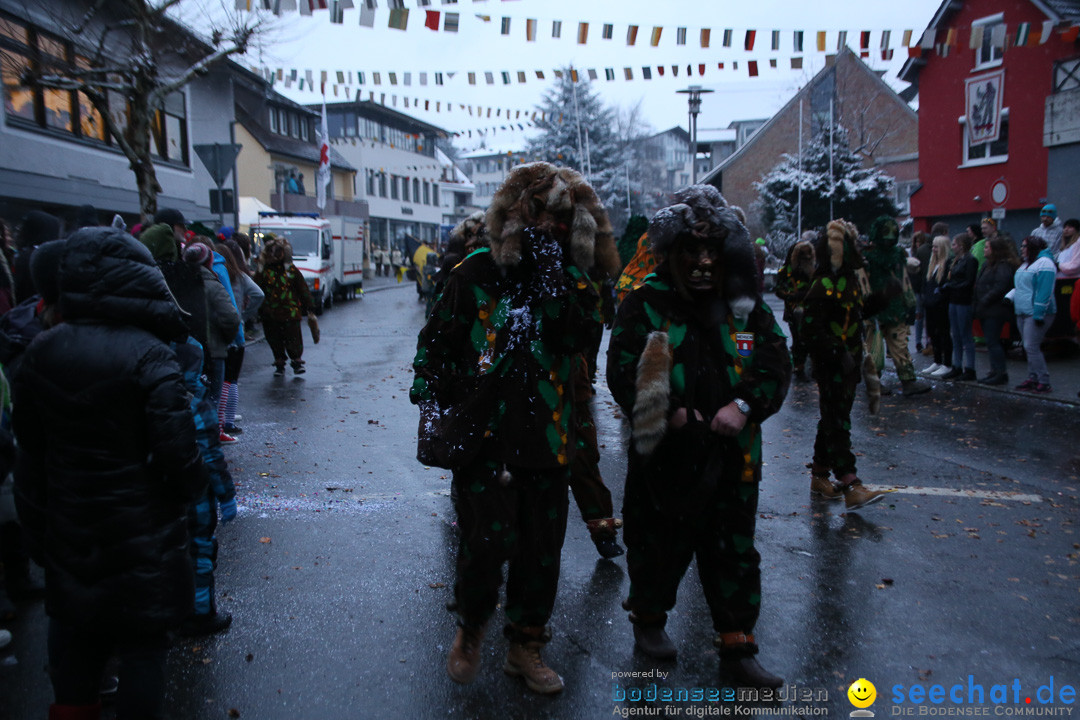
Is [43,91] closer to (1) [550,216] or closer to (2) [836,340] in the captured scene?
(2) [836,340]

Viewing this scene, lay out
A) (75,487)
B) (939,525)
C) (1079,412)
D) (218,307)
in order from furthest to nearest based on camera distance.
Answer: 1. (1079,412)
2. (218,307)
3. (939,525)
4. (75,487)

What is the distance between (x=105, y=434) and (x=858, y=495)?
450 cm

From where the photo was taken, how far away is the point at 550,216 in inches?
124

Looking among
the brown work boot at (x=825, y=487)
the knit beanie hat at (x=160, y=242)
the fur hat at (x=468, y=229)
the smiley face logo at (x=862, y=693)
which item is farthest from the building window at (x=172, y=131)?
the smiley face logo at (x=862, y=693)

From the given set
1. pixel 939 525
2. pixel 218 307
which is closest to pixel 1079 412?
pixel 939 525

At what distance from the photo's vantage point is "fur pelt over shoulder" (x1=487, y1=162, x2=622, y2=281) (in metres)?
3.12

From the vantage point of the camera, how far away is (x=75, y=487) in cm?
262

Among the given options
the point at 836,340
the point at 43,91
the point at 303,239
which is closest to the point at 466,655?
the point at 836,340

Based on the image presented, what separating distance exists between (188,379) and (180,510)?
948mm

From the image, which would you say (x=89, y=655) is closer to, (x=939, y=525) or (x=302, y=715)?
(x=302, y=715)

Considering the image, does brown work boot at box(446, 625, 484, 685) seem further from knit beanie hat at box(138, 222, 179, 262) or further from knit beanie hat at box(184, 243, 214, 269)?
knit beanie hat at box(184, 243, 214, 269)

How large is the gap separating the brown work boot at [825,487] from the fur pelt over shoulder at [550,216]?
327 centimetres

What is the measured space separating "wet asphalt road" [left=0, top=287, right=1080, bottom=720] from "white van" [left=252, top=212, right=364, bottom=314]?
1617 centimetres

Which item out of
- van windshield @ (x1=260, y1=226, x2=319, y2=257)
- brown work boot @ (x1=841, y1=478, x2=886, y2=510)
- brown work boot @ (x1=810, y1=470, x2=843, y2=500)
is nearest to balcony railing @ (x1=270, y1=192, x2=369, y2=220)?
van windshield @ (x1=260, y1=226, x2=319, y2=257)
